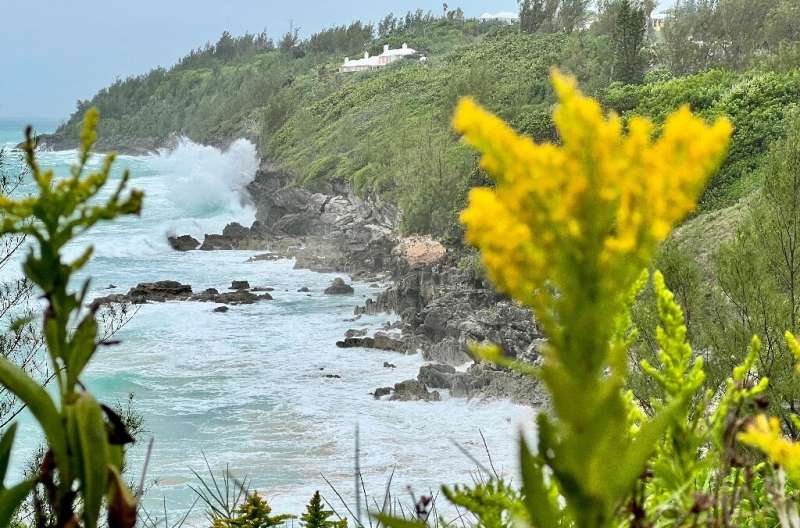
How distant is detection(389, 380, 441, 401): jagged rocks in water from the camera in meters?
18.6

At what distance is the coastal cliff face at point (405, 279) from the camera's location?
63.1 feet

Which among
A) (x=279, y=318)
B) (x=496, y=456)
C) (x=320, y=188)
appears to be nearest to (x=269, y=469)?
(x=496, y=456)

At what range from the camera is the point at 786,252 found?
37.3 ft

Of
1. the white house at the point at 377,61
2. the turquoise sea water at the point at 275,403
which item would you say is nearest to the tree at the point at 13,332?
the turquoise sea water at the point at 275,403

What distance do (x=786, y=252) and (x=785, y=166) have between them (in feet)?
3.89

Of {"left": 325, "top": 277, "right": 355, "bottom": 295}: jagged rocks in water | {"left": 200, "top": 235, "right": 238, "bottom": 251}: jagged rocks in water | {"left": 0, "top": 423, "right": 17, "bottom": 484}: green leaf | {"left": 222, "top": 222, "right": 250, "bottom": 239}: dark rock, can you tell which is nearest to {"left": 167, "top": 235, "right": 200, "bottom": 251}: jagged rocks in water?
{"left": 200, "top": 235, "right": 238, "bottom": 251}: jagged rocks in water

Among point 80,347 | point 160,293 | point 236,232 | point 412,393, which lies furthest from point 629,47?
point 80,347

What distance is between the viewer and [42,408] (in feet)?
2.85

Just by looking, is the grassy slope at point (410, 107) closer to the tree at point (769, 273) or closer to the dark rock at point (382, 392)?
the dark rock at point (382, 392)

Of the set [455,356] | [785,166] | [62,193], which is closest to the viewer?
[62,193]

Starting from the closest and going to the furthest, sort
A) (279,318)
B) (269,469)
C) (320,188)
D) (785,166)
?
(785,166), (269,469), (279,318), (320,188)

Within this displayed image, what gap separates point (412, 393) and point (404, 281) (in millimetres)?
8341

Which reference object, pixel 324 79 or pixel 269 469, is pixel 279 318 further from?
pixel 324 79

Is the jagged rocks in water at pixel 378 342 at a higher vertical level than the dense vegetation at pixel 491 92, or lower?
lower
